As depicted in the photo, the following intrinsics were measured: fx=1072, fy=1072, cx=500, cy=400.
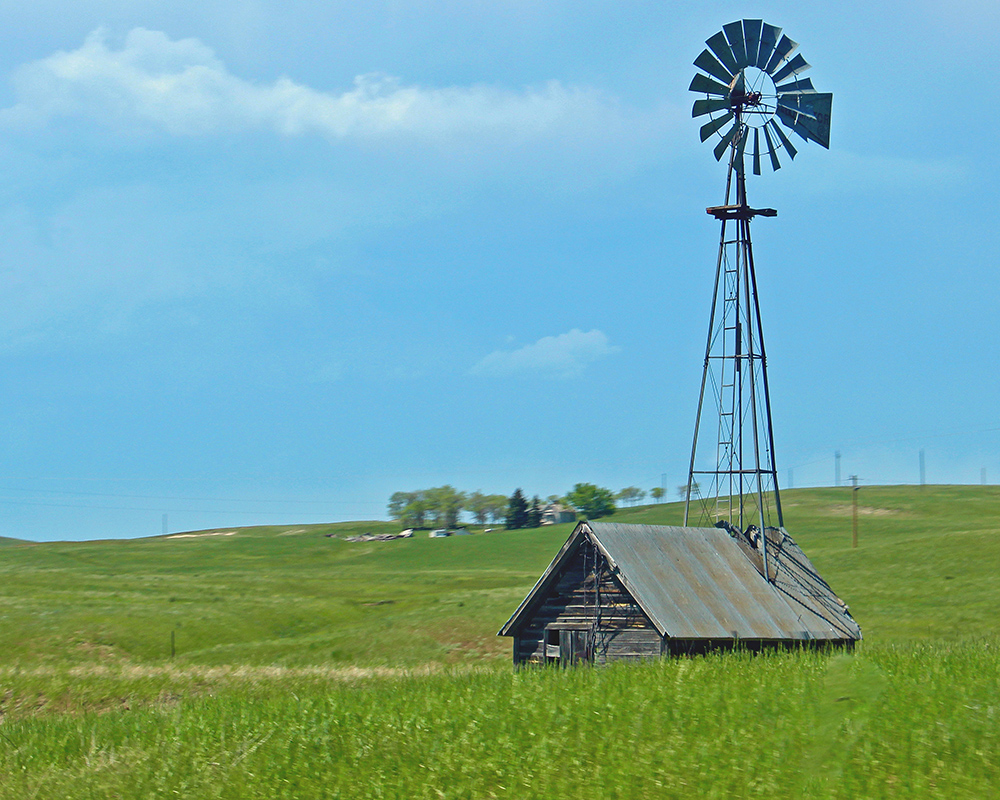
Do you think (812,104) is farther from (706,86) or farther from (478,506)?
(478,506)

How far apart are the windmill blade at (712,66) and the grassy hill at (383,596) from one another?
2283 cm

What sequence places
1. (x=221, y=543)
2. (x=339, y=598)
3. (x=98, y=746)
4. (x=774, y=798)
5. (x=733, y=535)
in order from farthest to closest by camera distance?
1. (x=221, y=543)
2. (x=339, y=598)
3. (x=733, y=535)
4. (x=98, y=746)
5. (x=774, y=798)

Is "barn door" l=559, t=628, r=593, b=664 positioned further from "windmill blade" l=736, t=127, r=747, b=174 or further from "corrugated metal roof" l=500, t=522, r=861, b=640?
"windmill blade" l=736, t=127, r=747, b=174

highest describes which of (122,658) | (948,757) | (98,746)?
(948,757)

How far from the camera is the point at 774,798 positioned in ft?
29.7

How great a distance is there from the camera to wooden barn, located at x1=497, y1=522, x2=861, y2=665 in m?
27.5

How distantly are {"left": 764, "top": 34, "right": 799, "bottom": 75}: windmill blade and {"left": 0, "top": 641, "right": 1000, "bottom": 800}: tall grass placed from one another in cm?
2097

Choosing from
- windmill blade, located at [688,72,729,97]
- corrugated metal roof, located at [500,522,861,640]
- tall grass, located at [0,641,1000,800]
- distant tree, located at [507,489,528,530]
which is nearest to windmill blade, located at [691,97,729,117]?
windmill blade, located at [688,72,729,97]

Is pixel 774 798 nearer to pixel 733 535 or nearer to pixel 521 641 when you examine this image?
pixel 521 641

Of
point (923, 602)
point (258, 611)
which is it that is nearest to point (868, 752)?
point (923, 602)

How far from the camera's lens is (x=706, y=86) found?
3278 centimetres

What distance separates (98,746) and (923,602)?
4715 cm

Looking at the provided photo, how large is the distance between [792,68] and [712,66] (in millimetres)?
2385

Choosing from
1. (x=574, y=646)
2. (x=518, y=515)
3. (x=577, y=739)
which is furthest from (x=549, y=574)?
(x=518, y=515)
